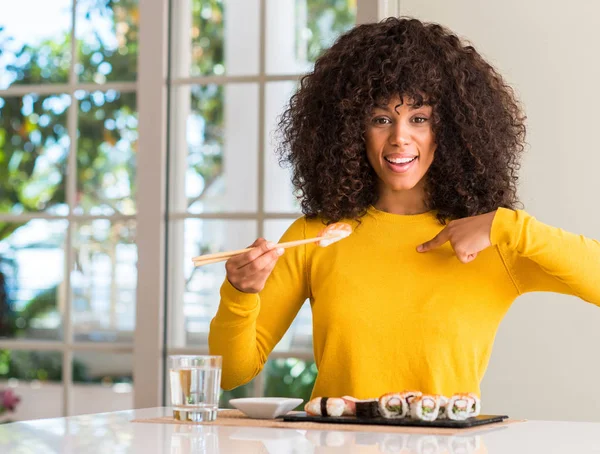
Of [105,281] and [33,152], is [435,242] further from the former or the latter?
[105,281]

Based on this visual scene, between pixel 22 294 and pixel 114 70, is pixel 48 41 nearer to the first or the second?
pixel 114 70

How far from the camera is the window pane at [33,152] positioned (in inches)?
253

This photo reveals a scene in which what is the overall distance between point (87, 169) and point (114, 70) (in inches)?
32.5

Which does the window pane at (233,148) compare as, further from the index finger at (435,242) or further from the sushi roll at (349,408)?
the sushi roll at (349,408)

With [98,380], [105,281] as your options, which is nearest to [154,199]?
[105,281]

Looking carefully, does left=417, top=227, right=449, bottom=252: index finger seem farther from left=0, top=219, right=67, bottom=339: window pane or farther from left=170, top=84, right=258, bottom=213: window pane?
left=0, top=219, right=67, bottom=339: window pane

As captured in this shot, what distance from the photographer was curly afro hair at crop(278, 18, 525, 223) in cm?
212

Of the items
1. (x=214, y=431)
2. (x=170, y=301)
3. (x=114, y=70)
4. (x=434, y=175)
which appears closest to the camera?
(x=214, y=431)

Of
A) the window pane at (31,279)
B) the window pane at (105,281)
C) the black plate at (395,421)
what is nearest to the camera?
the black plate at (395,421)

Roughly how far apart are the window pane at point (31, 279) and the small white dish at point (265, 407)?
4.87m

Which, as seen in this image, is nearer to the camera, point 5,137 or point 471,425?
point 471,425

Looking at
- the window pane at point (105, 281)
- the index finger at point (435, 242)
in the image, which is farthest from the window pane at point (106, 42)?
the index finger at point (435, 242)

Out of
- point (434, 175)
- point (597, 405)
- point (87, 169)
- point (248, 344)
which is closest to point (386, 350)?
point (248, 344)

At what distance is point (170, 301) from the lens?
3285 millimetres
